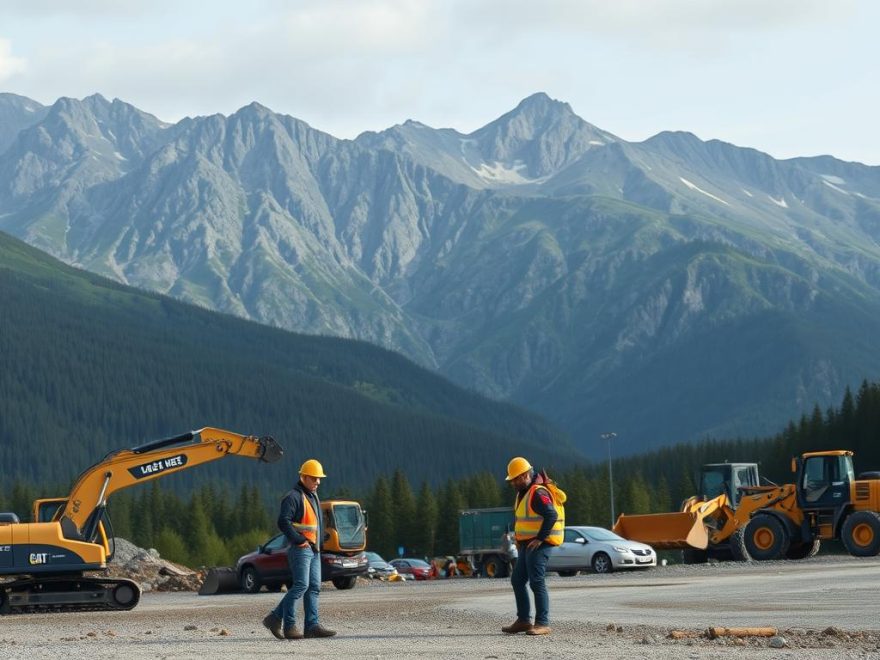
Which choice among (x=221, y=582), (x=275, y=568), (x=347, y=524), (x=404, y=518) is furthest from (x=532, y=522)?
(x=404, y=518)

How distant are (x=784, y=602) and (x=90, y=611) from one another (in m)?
17.5

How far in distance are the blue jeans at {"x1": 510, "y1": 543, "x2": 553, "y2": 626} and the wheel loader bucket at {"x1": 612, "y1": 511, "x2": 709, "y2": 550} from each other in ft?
102

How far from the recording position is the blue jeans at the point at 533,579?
23.9m

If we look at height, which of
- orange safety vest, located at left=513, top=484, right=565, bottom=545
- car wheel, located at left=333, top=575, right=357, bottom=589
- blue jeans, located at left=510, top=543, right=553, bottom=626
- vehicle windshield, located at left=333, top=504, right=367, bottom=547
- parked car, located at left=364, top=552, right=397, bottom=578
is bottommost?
blue jeans, located at left=510, top=543, right=553, bottom=626

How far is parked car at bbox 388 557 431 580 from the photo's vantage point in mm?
87188

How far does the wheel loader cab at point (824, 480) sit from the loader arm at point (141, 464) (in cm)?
1967

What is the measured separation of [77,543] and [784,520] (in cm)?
2552

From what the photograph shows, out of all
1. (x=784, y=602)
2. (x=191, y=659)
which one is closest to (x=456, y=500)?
(x=784, y=602)

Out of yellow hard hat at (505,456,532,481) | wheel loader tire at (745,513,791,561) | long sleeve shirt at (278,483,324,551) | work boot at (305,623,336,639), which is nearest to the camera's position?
yellow hard hat at (505,456,532,481)

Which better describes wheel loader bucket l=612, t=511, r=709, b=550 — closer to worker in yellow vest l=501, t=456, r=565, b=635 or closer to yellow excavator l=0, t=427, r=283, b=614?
yellow excavator l=0, t=427, r=283, b=614

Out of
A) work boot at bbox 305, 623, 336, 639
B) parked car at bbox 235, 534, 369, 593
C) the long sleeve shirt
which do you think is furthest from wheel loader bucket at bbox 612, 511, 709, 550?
the long sleeve shirt

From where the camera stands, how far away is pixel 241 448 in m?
42.0

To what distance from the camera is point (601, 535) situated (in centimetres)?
5362

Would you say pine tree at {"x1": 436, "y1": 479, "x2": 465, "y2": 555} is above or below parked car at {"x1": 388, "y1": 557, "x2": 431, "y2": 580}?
above
